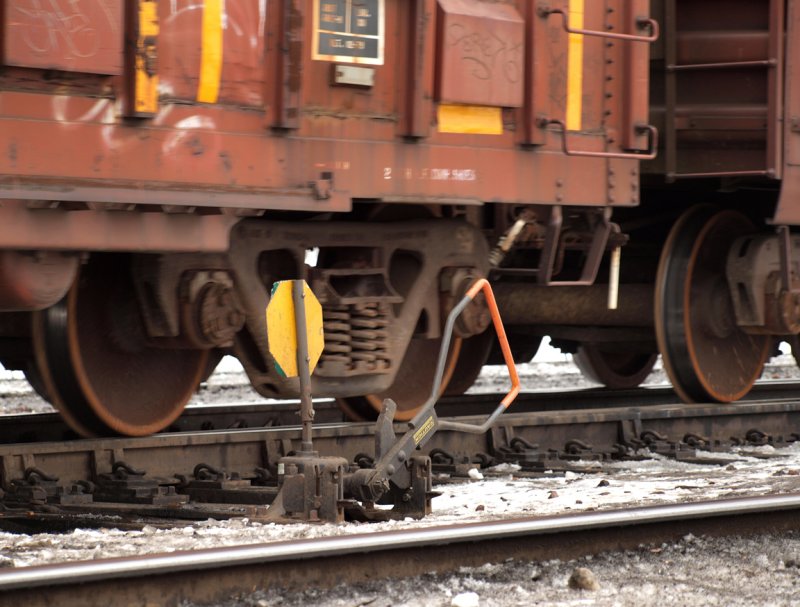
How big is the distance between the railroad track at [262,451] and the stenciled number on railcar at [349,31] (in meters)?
2.00

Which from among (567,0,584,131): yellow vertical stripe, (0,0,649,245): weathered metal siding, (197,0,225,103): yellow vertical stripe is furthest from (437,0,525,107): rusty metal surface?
(197,0,225,103): yellow vertical stripe

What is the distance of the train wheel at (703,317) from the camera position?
992 centimetres

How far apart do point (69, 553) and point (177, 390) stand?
291 cm

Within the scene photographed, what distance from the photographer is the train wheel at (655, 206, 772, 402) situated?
992 cm

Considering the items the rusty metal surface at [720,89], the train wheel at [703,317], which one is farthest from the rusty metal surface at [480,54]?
the train wheel at [703,317]

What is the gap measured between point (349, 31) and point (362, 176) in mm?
695

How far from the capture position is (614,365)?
11.7 m

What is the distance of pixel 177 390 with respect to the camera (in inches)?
313

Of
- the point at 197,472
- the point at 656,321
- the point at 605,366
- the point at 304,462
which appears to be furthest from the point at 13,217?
the point at 605,366

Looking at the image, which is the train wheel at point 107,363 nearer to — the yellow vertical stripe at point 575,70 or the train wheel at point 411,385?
the train wheel at point 411,385

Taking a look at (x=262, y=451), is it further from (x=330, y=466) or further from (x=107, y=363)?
(x=330, y=466)

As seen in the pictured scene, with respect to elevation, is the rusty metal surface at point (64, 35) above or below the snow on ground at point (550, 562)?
above

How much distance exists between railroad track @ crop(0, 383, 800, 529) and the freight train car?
318 mm

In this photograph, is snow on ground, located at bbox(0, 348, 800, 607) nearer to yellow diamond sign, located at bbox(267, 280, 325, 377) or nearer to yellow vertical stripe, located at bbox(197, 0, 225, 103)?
yellow diamond sign, located at bbox(267, 280, 325, 377)
